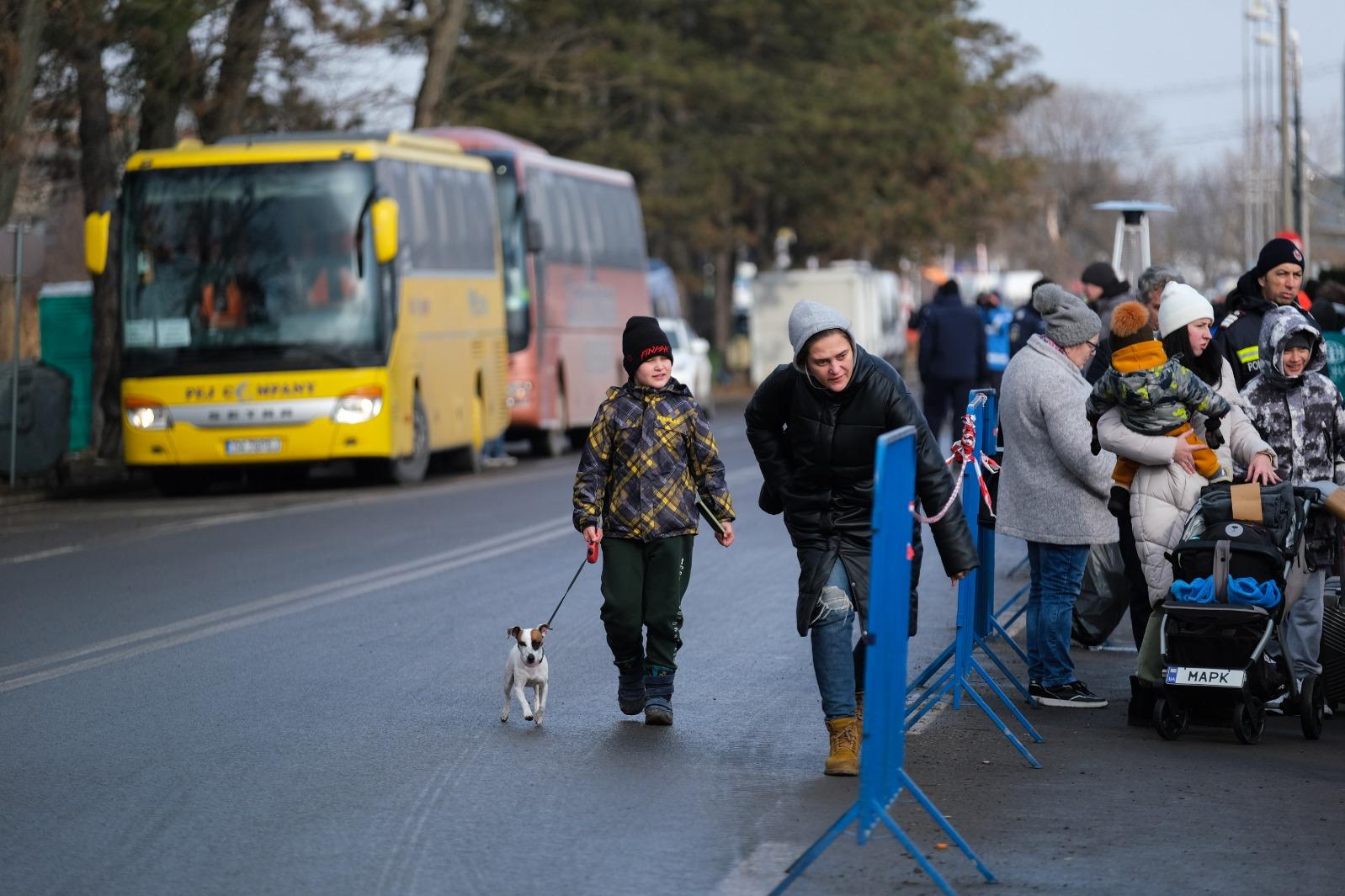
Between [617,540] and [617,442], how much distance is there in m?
0.40

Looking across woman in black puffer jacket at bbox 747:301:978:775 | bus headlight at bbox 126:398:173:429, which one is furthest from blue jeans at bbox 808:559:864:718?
bus headlight at bbox 126:398:173:429

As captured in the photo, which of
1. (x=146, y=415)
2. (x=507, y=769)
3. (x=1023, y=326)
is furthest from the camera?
(x=146, y=415)

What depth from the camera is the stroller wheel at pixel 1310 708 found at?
8.82 meters

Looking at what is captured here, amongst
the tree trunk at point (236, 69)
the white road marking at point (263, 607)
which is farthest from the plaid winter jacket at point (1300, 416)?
the tree trunk at point (236, 69)

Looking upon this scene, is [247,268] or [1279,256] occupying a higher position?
[247,268]

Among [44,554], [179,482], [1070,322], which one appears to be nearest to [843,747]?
[1070,322]

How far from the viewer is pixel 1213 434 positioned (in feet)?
30.5

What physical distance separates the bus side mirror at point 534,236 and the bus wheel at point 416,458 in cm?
574

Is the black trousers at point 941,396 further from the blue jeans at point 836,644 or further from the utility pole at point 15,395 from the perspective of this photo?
the blue jeans at point 836,644

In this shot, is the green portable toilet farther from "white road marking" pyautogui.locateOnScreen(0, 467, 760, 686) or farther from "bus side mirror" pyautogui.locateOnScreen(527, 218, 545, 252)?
"white road marking" pyautogui.locateOnScreen(0, 467, 760, 686)

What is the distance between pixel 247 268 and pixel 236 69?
16.9 ft

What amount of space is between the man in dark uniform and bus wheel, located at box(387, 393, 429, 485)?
13.5 m

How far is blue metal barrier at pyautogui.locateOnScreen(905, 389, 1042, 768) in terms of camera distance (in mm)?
8617

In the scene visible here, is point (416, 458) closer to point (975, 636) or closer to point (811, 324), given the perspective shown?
point (975, 636)
